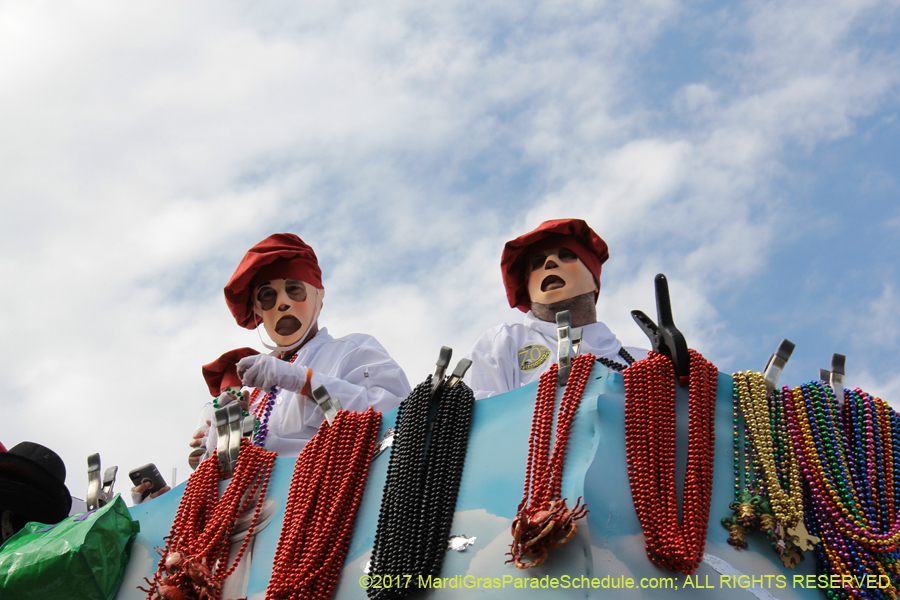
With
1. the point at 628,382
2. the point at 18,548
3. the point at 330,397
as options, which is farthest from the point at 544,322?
the point at 18,548

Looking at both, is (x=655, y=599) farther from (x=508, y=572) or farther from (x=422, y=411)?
(x=422, y=411)

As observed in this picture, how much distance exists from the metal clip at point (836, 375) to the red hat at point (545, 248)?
1.99m

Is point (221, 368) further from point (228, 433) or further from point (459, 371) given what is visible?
point (459, 371)

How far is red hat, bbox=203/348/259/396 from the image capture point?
551 cm

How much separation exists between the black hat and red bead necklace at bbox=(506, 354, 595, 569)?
103 inches

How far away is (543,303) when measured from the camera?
4859mm

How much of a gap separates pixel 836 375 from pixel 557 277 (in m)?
1.96

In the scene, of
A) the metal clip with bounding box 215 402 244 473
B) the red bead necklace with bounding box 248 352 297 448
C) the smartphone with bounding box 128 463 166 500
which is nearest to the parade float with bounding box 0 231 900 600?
the metal clip with bounding box 215 402 244 473

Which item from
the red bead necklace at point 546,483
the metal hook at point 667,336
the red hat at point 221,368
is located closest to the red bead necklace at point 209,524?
the red bead necklace at point 546,483

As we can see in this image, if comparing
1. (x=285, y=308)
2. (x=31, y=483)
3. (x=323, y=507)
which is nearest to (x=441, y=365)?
(x=323, y=507)

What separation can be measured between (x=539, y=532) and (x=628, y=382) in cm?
69

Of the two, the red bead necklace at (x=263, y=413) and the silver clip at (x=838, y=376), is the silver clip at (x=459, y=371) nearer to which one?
the red bead necklace at (x=263, y=413)

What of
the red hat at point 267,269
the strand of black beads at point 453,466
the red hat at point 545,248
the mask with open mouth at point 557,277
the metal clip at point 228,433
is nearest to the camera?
the strand of black beads at point 453,466

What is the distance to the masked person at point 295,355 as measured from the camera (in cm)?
418
